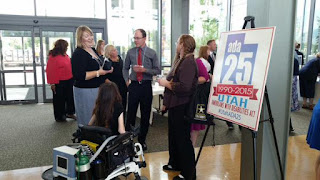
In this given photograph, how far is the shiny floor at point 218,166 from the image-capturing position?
2834mm

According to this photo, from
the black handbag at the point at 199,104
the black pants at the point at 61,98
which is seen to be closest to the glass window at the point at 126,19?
the black pants at the point at 61,98

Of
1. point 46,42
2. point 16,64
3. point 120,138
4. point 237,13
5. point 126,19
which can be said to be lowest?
point 120,138

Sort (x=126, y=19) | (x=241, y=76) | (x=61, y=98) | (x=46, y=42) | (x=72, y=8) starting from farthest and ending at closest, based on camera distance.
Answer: (x=126, y=19)
(x=72, y=8)
(x=46, y=42)
(x=61, y=98)
(x=241, y=76)

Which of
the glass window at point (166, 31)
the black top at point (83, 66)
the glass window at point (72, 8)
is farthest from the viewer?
the glass window at point (166, 31)

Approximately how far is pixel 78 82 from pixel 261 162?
1.92 meters

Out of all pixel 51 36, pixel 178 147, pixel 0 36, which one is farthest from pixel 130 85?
pixel 0 36

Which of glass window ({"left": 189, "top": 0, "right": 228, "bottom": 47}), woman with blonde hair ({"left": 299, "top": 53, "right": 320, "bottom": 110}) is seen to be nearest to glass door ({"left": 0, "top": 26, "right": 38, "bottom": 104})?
glass window ({"left": 189, "top": 0, "right": 228, "bottom": 47})

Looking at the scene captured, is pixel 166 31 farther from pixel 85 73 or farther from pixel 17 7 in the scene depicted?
pixel 85 73

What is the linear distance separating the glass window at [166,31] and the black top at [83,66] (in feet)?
17.1

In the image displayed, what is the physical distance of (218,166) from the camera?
307 cm

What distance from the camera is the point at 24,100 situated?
274 inches

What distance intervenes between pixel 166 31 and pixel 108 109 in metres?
5.82

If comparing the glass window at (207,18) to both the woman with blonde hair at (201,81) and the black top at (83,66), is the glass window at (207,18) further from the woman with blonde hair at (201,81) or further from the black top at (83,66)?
the black top at (83,66)

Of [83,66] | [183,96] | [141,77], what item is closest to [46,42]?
[141,77]
